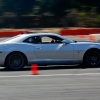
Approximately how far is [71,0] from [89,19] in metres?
3.86

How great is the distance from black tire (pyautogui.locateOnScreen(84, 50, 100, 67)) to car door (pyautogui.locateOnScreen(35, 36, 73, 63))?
59cm

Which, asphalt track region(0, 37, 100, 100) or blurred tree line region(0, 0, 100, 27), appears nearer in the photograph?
asphalt track region(0, 37, 100, 100)

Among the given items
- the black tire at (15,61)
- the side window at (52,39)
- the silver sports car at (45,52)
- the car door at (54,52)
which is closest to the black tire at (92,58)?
the silver sports car at (45,52)

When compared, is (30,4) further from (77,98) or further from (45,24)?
(77,98)

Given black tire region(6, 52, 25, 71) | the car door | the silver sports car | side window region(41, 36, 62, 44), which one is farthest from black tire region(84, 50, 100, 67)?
black tire region(6, 52, 25, 71)

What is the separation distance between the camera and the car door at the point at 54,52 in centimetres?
1431

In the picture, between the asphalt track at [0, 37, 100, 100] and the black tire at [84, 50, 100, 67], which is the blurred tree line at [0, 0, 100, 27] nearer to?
the black tire at [84, 50, 100, 67]

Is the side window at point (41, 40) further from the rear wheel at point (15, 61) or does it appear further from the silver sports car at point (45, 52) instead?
the rear wheel at point (15, 61)

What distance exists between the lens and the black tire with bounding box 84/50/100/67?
48.0 feet

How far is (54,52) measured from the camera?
14.4m

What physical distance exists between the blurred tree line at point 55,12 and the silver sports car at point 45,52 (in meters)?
33.6

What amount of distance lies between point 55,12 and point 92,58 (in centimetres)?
3681

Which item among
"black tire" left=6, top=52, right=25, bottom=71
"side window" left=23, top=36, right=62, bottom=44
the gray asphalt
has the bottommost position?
the gray asphalt

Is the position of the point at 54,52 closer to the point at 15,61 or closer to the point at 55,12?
the point at 15,61
